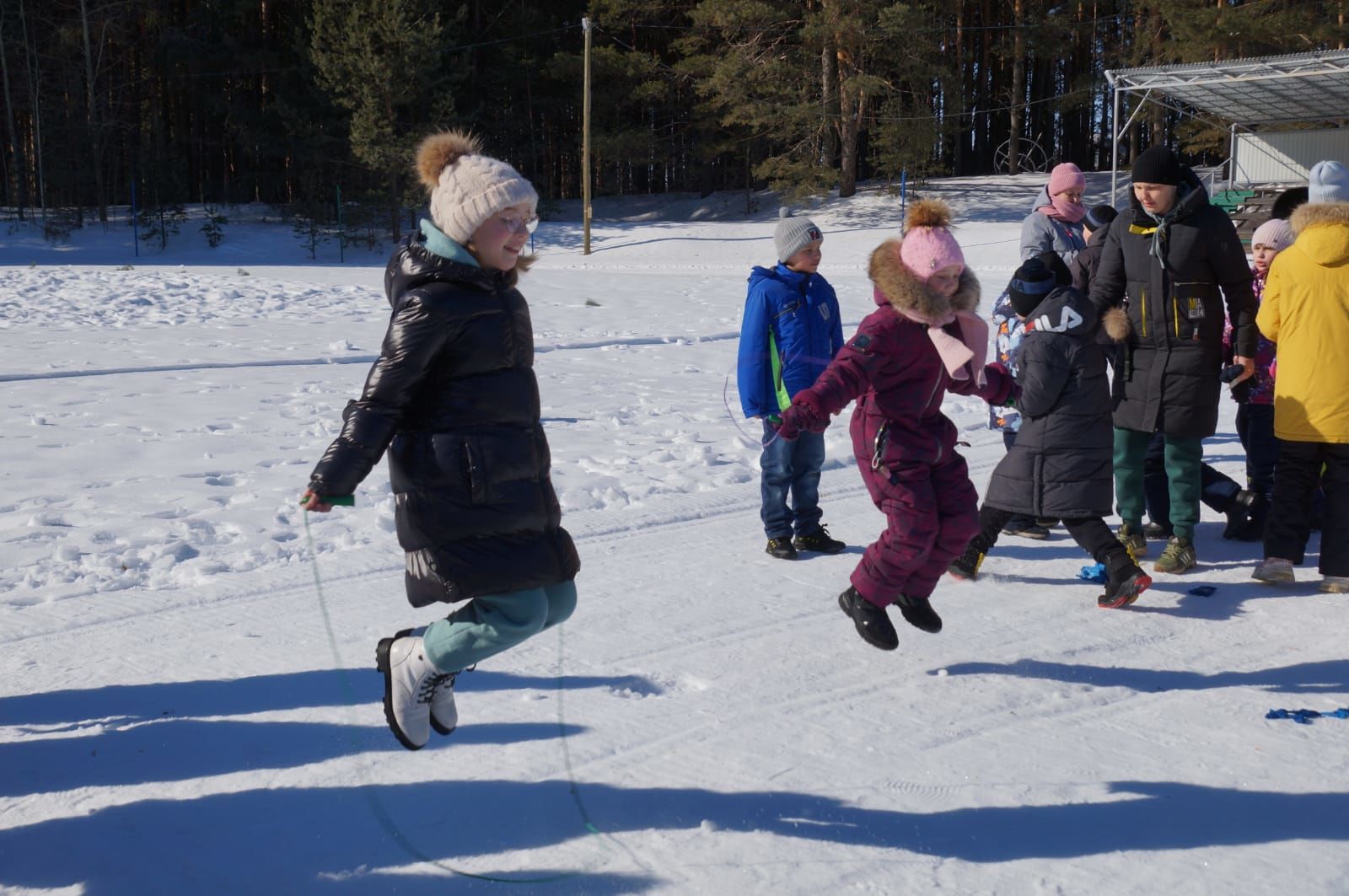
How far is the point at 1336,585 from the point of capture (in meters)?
4.70

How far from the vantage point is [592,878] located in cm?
265

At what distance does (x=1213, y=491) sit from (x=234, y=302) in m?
12.7

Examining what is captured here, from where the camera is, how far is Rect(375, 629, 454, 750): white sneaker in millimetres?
2979

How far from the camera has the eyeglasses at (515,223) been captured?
2.91m

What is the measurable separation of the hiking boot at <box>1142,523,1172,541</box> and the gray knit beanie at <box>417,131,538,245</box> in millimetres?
3796

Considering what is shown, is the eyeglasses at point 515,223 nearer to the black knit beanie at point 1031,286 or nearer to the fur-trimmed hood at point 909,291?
the fur-trimmed hood at point 909,291

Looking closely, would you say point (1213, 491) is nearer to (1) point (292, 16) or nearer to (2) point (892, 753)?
(2) point (892, 753)

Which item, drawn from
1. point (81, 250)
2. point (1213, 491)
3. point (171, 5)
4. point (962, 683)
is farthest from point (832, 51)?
point (962, 683)

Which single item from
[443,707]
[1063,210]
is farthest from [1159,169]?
[443,707]

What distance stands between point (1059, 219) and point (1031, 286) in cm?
150

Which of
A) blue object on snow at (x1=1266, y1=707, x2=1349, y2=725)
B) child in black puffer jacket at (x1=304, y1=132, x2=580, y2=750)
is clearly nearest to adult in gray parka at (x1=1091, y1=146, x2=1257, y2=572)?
blue object on snow at (x1=1266, y1=707, x2=1349, y2=725)

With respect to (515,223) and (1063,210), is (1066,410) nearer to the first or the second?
(1063,210)

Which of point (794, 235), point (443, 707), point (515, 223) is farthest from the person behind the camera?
point (794, 235)

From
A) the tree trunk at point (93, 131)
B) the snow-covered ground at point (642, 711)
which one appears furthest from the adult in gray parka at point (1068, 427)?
the tree trunk at point (93, 131)
